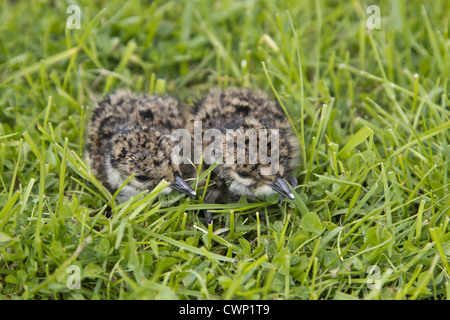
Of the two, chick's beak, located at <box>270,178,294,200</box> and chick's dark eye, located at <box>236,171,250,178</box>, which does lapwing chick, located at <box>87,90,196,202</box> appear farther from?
chick's beak, located at <box>270,178,294,200</box>

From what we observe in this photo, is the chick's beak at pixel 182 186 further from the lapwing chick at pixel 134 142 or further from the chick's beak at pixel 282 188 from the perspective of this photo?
the chick's beak at pixel 282 188

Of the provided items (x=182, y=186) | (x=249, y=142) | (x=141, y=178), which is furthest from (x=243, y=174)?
(x=141, y=178)

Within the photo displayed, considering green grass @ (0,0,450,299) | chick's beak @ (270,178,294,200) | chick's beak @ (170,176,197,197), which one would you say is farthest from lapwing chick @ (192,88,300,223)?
chick's beak @ (170,176,197,197)

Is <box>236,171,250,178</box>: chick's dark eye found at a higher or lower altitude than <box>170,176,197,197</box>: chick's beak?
higher

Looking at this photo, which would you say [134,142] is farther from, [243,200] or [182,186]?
[243,200]

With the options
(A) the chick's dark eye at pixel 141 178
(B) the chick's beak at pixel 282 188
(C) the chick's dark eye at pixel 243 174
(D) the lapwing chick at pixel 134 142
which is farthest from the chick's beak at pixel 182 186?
(B) the chick's beak at pixel 282 188

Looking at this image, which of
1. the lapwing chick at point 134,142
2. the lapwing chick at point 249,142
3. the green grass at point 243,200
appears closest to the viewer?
the green grass at point 243,200

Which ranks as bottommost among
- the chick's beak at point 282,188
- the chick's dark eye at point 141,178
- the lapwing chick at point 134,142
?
the chick's beak at point 282,188

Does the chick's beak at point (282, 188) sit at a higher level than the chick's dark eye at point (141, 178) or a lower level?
lower
